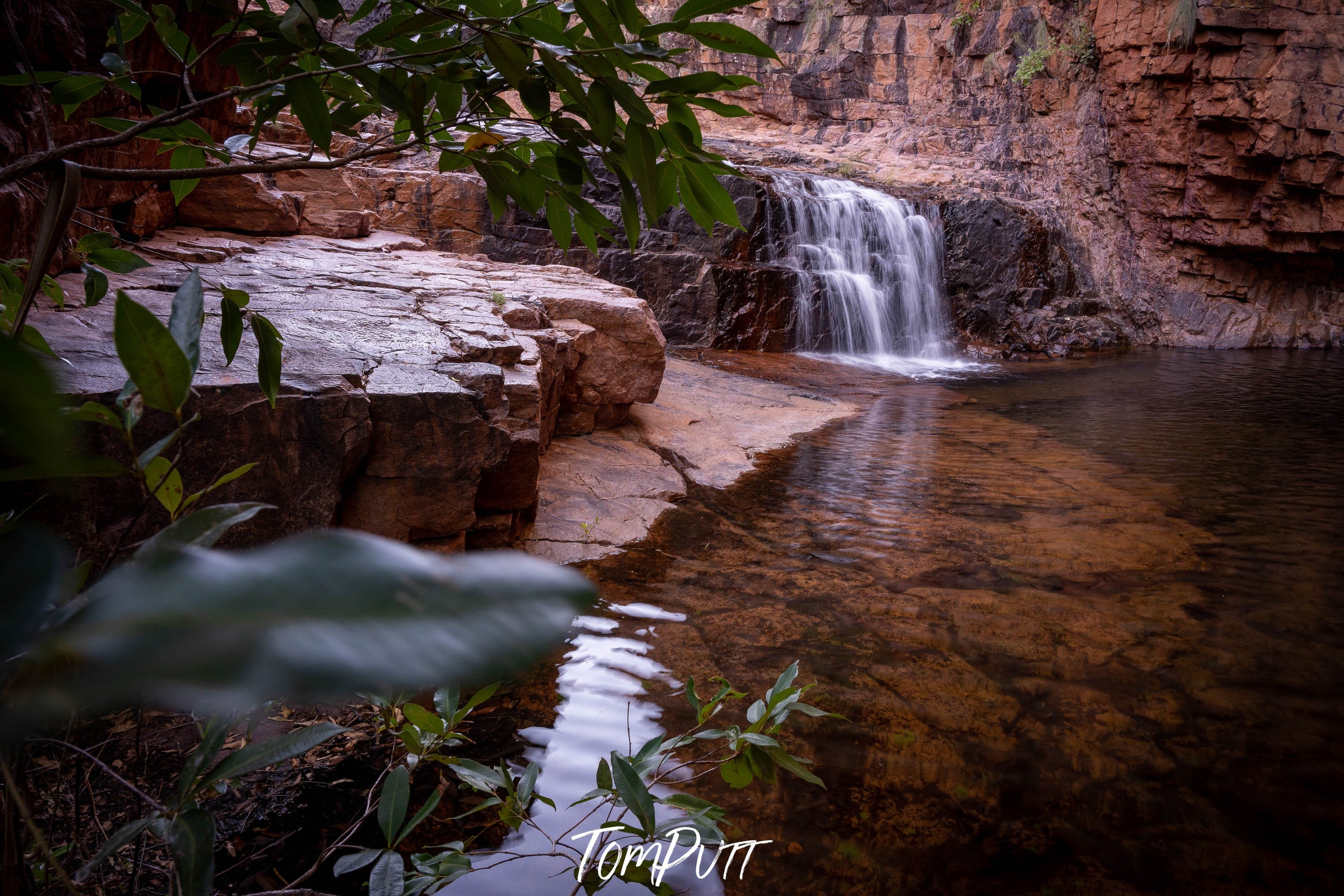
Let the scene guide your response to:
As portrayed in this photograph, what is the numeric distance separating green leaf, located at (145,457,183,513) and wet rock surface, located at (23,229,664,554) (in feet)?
1.58

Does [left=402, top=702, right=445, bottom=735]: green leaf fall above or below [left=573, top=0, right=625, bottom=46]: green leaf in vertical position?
below

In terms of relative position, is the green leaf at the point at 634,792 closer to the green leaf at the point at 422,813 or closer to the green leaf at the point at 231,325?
the green leaf at the point at 422,813

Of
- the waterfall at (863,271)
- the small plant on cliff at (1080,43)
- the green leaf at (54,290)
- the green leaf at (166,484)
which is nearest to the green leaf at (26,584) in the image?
the green leaf at (166,484)

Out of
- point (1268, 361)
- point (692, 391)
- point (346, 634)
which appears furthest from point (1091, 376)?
point (346, 634)

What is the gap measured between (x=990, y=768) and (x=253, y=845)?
170 cm

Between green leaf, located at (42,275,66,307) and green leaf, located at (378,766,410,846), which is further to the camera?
green leaf, located at (42,275,66,307)

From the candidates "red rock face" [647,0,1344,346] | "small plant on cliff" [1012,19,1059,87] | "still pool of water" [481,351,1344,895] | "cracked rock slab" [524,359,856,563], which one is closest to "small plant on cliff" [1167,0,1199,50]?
"red rock face" [647,0,1344,346]

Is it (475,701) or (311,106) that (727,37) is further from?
(475,701)

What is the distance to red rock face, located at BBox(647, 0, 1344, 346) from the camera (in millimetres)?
11297

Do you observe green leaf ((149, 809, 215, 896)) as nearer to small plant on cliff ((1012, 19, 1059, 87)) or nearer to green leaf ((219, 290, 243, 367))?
green leaf ((219, 290, 243, 367))

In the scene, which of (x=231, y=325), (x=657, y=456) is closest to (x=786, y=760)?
(x=231, y=325)

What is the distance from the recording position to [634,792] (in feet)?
2.95

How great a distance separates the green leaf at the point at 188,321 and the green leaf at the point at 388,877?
63 cm

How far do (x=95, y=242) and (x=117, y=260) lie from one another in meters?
0.12
